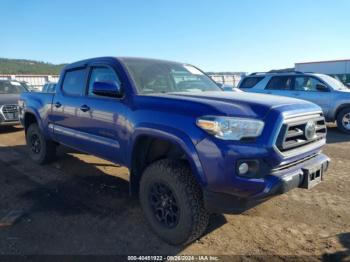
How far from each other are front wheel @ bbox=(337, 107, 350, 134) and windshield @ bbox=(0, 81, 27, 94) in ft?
35.0

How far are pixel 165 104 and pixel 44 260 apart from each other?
1886mm

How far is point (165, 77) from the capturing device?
416 cm

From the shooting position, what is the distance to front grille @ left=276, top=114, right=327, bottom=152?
2.84 meters

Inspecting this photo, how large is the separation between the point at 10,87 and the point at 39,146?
603cm

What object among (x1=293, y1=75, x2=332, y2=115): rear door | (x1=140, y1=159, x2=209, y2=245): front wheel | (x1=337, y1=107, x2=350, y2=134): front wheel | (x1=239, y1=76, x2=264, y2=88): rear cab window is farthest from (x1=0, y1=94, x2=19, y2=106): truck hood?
(x1=337, y1=107, x2=350, y2=134): front wheel

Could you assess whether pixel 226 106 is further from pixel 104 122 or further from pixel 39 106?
pixel 39 106

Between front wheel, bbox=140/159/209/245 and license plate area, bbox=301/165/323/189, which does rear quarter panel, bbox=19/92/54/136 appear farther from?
license plate area, bbox=301/165/323/189

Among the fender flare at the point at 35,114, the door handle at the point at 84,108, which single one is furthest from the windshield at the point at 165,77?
the fender flare at the point at 35,114

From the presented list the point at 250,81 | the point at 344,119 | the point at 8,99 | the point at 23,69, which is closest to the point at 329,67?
the point at 250,81

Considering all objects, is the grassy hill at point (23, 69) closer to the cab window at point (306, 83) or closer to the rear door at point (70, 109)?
the cab window at point (306, 83)

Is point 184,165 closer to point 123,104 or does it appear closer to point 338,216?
point 123,104

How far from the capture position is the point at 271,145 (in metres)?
2.72

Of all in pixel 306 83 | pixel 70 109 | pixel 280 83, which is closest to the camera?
pixel 70 109

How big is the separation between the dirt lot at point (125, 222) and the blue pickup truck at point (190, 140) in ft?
1.14
